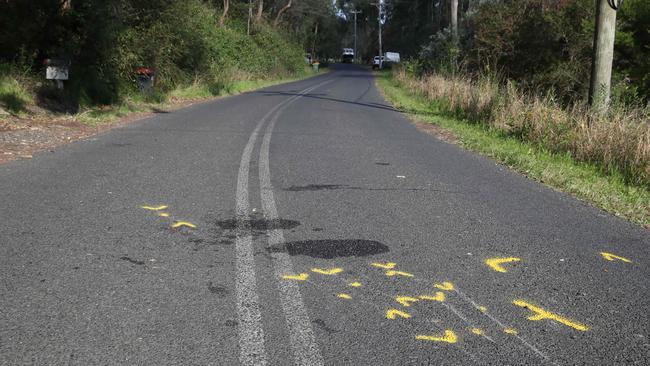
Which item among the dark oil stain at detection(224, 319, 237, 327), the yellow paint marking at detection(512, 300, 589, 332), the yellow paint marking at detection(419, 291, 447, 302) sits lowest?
the yellow paint marking at detection(512, 300, 589, 332)

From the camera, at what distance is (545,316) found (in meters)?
3.77

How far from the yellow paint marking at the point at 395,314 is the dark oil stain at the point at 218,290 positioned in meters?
1.04

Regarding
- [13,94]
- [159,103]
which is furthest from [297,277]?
[159,103]

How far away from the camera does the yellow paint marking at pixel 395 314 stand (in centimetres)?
369

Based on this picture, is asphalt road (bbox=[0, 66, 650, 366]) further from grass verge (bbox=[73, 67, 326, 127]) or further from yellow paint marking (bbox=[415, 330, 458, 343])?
grass verge (bbox=[73, 67, 326, 127])

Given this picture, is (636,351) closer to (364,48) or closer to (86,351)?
(86,351)

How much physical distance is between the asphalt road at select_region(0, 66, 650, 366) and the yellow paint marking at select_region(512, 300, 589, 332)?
13mm

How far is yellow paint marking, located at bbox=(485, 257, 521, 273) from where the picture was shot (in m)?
4.59

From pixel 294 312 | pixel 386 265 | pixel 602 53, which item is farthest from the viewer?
pixel 602 53

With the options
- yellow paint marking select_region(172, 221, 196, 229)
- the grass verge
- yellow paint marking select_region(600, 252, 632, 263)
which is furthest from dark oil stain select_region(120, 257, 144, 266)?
the grass verge

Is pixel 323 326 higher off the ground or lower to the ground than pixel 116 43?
lower

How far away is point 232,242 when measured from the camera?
504 cm

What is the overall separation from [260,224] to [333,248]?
0.93 metres

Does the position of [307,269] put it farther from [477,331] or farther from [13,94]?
[13,94]
